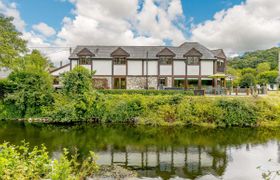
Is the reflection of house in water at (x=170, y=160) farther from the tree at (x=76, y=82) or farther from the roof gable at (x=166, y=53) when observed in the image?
the roof gable at (x=166, y=53)

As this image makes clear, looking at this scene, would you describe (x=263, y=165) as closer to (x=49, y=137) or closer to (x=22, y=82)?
(x=49, y=137)

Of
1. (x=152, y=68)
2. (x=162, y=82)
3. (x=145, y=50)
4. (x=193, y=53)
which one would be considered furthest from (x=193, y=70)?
(x=145, y=50)

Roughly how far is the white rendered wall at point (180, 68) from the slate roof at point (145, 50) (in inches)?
29.3

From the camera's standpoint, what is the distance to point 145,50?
113ft

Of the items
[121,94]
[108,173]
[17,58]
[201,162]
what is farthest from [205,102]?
[17,58]

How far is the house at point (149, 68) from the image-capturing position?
108 ft

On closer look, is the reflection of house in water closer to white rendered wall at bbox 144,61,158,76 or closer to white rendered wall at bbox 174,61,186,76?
white rendered wall at bbox 174,61,186,76

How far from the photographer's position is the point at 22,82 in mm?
26422

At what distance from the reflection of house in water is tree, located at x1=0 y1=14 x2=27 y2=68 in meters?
18.9

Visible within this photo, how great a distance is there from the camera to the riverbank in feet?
76.6

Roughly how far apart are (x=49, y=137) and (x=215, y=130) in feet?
41.8

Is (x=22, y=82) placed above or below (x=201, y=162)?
above

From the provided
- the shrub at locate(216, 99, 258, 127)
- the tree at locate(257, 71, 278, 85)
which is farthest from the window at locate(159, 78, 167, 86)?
the tree at locate(257, 71, 278, 85)

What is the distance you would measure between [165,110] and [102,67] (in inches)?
494
